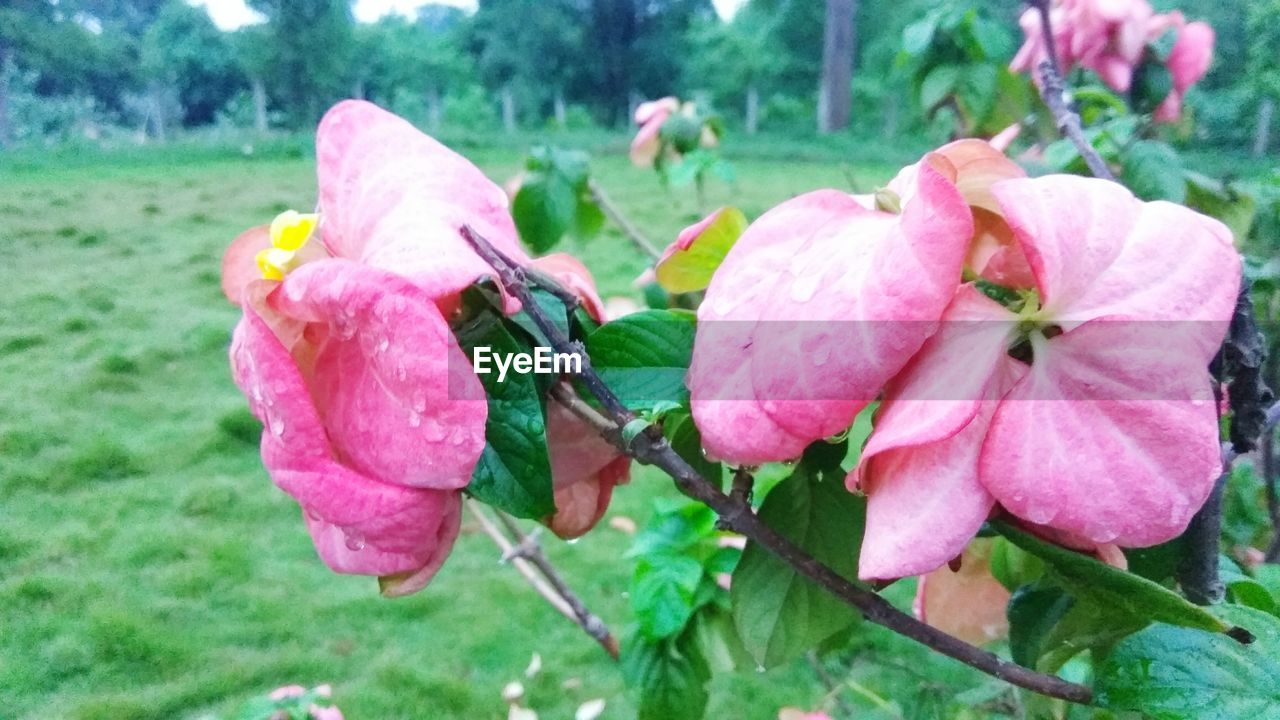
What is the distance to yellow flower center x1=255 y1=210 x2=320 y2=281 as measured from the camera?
0.21 metres

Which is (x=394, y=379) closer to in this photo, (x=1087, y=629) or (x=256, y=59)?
(x=1087, y=629)

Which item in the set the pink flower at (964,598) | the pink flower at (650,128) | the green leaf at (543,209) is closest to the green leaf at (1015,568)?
the pink flower at (964,598)

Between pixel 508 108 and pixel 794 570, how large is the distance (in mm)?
1037

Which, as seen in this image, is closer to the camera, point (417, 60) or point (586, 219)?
point (586, 219)

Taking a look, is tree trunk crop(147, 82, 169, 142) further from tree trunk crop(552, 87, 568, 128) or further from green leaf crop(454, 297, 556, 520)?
green leaf crop(454, 297, 556, 520)

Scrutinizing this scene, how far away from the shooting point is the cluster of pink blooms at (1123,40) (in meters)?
0.51

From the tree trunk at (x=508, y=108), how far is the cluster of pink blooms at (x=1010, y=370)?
1052 millimetres

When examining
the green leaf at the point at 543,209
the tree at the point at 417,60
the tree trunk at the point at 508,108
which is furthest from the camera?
the tree trunk at the point at 508,108

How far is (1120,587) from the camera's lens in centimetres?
16

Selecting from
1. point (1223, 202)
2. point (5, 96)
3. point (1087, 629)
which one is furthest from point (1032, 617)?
point (5, 96)

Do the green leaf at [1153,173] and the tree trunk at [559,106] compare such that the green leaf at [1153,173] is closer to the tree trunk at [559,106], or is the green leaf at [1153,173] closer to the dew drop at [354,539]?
the dew drop at [354,539]

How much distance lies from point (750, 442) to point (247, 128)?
36.1 inches

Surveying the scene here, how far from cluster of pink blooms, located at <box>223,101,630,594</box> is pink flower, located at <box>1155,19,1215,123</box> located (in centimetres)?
52

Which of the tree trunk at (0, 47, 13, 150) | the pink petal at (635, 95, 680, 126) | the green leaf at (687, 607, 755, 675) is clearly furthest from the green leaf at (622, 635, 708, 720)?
the tree trunk at (0, 47, 13, 150)
